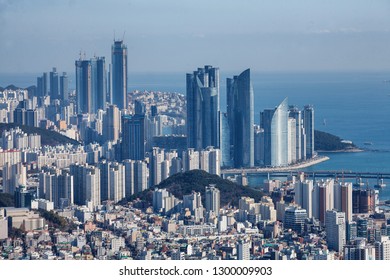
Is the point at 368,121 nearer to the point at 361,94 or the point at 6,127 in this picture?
the point at 361,94

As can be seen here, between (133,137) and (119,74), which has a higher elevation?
(119,74)

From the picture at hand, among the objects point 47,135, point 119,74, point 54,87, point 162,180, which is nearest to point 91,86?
point 54,87

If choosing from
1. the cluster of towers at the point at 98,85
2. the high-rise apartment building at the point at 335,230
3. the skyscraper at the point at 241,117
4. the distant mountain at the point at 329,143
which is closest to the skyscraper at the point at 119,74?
the cluster of towers at the point at 98,85

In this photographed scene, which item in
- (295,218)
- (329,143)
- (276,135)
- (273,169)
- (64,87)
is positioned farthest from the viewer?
(64,87)

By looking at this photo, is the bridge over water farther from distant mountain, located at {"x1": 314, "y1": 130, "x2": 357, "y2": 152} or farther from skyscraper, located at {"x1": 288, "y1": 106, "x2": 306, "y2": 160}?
distant mountain, located at {"x1": 314, "y1": 130, "x2": 357, "y2": 152}

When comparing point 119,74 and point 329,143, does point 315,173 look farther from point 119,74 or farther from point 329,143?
point 119,74

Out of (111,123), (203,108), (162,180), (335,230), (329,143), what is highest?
(203,108)

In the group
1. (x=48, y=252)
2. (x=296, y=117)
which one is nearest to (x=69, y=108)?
(x=296, y=117)
